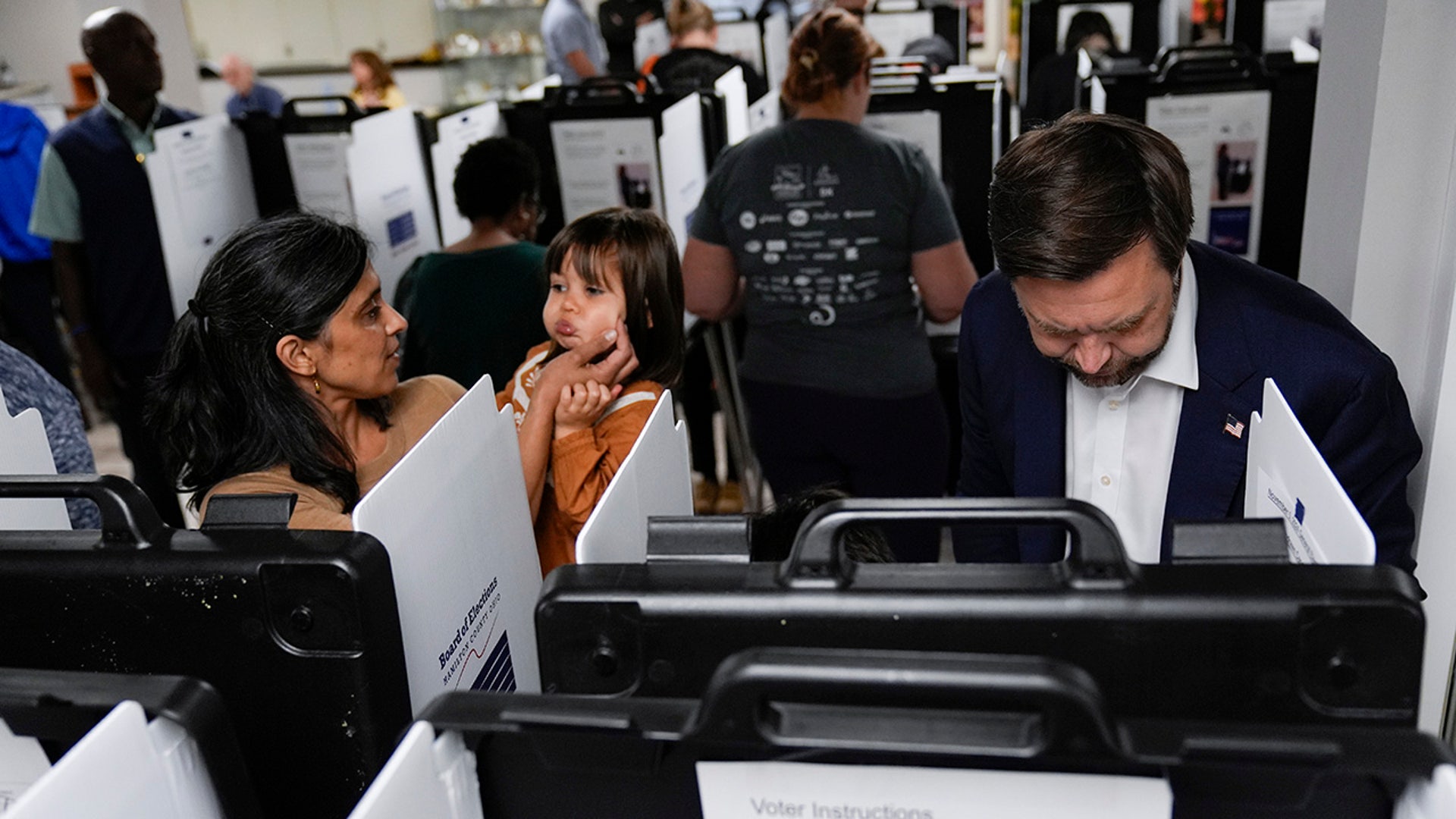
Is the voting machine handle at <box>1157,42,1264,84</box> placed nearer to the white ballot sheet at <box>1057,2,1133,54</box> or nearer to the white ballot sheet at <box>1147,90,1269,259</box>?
the white ballot sheet at <box>1147,90,1269,259</box>

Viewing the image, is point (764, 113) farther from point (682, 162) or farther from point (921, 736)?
point (921, 736)

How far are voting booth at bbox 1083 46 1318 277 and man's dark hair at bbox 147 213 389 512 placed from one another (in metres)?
1.99

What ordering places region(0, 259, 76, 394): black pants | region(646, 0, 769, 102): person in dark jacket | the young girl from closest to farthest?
1. the young girl
2. region(646, 0, 769, 102): person in dark jacket
3. region(0, 259, 76, 394): black pants

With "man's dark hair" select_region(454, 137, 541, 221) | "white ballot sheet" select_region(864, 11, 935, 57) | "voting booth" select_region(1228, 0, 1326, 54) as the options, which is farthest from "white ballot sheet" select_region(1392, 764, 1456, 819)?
"white ballot sheet" select_region(864, 11, 935, 57)

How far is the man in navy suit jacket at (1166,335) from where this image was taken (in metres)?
1.05

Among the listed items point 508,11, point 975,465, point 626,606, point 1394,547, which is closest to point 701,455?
point 975,465

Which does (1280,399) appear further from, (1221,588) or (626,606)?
(626,606)

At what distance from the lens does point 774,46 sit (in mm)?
5723

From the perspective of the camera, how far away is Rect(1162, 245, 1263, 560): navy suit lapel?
112 centimetres

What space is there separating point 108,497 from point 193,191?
8.98 ft

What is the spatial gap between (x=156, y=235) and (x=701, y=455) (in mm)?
1703

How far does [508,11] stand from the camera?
26.1 ft

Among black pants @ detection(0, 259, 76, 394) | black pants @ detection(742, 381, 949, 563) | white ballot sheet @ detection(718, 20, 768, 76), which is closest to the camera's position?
black pants @ detection(742, 381, 949, 563)

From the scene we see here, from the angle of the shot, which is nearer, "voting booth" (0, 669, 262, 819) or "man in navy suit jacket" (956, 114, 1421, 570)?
"voting booth" (0, 669, 262, 819)
